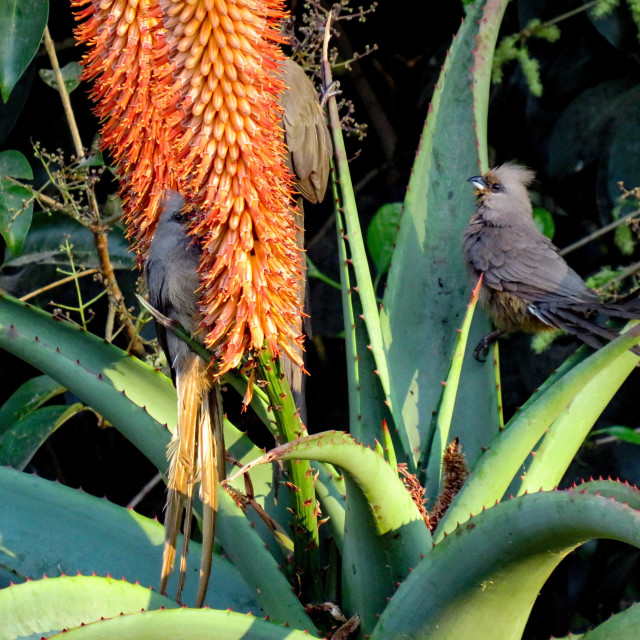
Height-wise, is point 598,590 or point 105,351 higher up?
point 105,351

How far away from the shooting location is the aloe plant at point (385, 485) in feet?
2.66

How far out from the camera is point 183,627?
0.79m

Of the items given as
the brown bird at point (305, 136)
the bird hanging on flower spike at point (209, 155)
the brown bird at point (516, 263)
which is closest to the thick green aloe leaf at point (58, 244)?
the brown bird at point (305, 136)

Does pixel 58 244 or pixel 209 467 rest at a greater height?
pixel 58 244

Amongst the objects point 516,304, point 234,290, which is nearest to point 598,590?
point 516,304

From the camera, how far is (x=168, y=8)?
0.73 m

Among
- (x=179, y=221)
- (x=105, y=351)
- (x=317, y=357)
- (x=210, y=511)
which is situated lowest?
(x=317, y=357)

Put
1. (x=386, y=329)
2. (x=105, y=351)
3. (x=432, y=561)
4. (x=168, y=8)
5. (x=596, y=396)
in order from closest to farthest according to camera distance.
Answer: (x=168, y=8) < (x=432, y=561) < (x=596, y=396) < (x=105, y=351) < (x=386, y=329)

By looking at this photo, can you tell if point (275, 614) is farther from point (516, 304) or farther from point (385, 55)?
point (385, 55)

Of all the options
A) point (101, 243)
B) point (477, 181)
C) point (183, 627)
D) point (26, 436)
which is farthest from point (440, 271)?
point (26, 436)

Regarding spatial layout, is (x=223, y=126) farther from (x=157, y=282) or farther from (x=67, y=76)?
(x=67, y=76)

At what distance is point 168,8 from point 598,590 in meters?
1.88

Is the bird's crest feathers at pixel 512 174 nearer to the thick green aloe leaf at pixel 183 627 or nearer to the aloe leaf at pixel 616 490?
the aloe leaf at pixel 616 490

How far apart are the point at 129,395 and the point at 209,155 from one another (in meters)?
0.56
